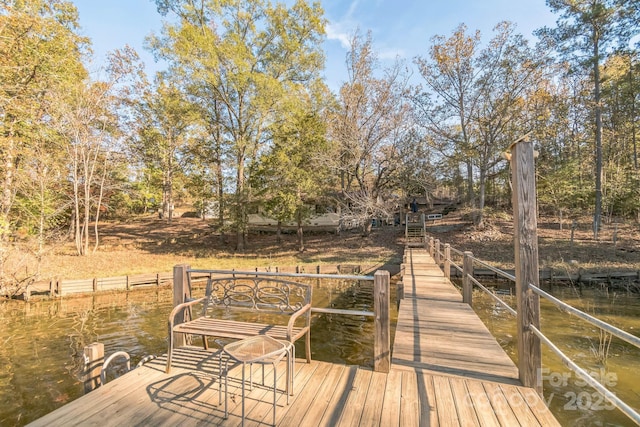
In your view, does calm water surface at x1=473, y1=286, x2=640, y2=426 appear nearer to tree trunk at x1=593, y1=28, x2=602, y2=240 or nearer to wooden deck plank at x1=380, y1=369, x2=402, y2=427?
wooden deck plank at x1=380, y1=369, x2=402, y2=427

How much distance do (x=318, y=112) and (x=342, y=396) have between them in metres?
18.1

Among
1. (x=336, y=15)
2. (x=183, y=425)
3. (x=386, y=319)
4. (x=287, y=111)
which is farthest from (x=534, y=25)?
(x=183, y=425)

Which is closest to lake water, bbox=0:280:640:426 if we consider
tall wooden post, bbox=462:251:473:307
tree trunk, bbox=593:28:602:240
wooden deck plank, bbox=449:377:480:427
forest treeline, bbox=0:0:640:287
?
tall wooden post, bbox=462:251:473:307

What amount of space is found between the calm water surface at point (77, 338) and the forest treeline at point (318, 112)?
20.9 ft

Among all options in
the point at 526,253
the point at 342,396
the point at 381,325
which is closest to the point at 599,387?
the point at 526,253

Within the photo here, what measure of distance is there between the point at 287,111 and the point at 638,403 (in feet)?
57.3

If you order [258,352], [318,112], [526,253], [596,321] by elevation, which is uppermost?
[318,112]

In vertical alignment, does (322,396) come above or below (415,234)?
below

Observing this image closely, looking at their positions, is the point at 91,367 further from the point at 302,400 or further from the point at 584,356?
the point at 584,356

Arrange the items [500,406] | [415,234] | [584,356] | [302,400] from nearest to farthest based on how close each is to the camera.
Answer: [500,406] → [302,400] → [584,356] → [415,234]

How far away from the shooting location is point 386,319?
10.4 ft

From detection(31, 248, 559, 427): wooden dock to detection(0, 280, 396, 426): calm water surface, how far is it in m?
2.23

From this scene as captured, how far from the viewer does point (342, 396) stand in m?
2.67

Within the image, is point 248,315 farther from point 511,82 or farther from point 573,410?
point 511,82
